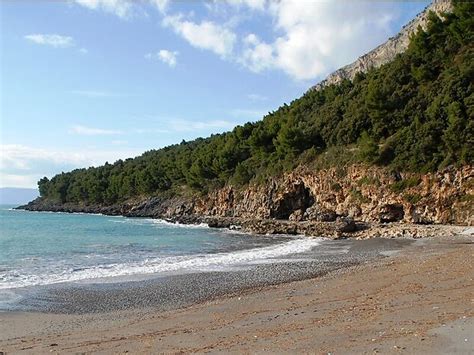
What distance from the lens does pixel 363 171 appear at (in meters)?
56.0

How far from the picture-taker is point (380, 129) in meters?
57.9

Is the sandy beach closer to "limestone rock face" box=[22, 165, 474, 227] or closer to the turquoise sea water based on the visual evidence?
the turquoise sea water

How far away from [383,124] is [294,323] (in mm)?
51369

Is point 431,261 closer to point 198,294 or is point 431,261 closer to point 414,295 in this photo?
point 414,295

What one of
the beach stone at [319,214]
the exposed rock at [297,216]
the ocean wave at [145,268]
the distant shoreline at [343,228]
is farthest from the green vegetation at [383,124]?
the ocean wave at [145,268]

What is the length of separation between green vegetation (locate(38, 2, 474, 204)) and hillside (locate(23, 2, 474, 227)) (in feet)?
0.38

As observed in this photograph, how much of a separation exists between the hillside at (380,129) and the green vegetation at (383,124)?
11 centimetres

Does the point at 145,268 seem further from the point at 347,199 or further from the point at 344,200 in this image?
the point at 344,200

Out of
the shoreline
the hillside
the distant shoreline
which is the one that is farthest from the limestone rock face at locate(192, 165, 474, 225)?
the distant shoreline

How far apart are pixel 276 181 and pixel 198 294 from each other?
2180 inches

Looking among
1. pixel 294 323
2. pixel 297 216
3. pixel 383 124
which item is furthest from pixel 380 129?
pixel 294 323

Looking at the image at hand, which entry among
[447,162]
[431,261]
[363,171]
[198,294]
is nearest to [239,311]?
[198,294]

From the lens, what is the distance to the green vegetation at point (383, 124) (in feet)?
161

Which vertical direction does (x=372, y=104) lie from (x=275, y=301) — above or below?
above
